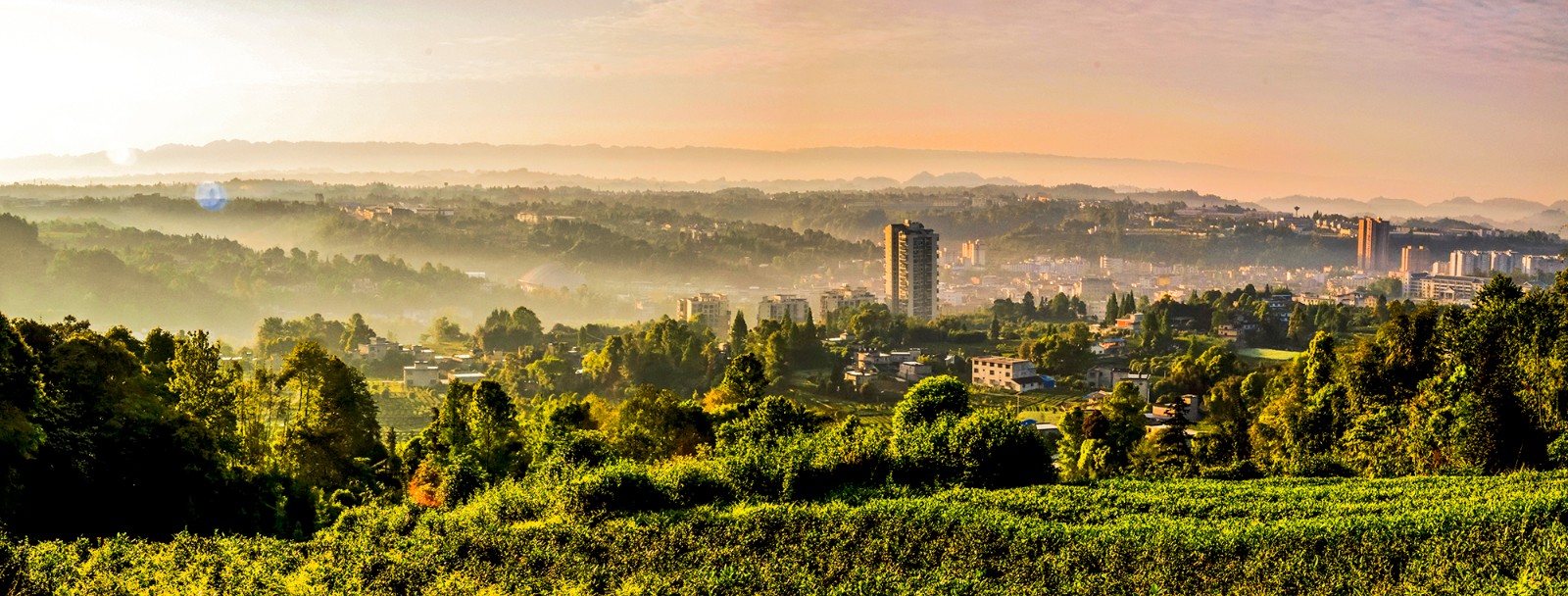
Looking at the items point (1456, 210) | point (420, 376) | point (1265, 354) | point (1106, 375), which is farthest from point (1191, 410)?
point (1456, 210)

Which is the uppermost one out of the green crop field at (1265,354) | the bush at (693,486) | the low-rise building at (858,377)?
the bush at (693,486)

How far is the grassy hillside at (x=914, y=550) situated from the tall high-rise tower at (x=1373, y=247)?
12249 centimetres

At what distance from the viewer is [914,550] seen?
9.38 meters

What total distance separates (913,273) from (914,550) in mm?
75728

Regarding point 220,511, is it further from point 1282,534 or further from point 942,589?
point 1282,534

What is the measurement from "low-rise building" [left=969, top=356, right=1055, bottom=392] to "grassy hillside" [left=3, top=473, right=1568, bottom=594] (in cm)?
3485


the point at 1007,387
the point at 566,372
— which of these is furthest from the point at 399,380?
the point at 1007,387

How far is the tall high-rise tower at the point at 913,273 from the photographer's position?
278 feet

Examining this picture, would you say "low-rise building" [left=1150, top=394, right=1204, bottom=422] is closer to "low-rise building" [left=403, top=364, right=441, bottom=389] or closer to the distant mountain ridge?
"low-rise building" [left=403, top=364, right=441, bottom=389]

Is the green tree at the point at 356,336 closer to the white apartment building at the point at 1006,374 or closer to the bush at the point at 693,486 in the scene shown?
the white apartment building at the point at 1006,374

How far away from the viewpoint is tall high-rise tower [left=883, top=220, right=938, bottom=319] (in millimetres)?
84625

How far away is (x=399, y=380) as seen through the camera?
50.3 m

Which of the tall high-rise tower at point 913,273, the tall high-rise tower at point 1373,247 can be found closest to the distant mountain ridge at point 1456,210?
the tall high-rise tower at point 1373,247

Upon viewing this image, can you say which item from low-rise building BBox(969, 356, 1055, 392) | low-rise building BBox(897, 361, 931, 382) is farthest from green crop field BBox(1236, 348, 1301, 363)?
low-rise building BBox(897, 361, 931, 382)
